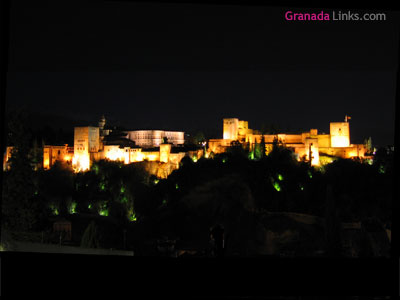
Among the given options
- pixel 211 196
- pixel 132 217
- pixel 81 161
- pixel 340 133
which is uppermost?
pixel 340 133

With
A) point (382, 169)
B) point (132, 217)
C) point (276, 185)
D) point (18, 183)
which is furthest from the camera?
point (382, 169)

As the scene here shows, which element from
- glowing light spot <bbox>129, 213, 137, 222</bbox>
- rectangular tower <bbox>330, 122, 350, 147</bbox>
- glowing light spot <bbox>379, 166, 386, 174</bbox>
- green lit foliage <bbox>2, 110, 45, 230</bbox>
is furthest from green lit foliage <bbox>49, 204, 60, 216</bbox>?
rectangular tower <bbox>330, 122, 350, 147</bbox>

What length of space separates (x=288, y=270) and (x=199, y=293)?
37.8 inches

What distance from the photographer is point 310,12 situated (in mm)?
4855

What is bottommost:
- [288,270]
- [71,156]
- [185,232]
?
[185,232]

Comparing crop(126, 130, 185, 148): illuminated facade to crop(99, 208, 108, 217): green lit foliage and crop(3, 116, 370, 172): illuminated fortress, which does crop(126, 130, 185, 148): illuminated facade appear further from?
crop(99, 208, 108, 217): green lit foliage

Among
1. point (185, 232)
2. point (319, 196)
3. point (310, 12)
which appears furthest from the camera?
point (319, 196)

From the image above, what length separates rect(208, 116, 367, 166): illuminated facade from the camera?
23.2 metres

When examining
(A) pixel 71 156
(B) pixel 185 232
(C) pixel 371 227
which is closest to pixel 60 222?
(B) pixel 185 232

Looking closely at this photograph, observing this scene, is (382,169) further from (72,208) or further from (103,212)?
(72,208)

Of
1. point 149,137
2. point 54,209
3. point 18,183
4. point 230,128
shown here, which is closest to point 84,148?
point 149,137

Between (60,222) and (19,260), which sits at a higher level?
(19,260)

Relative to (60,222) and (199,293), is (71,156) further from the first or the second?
(199,293)

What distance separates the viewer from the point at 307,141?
75.9 feet
